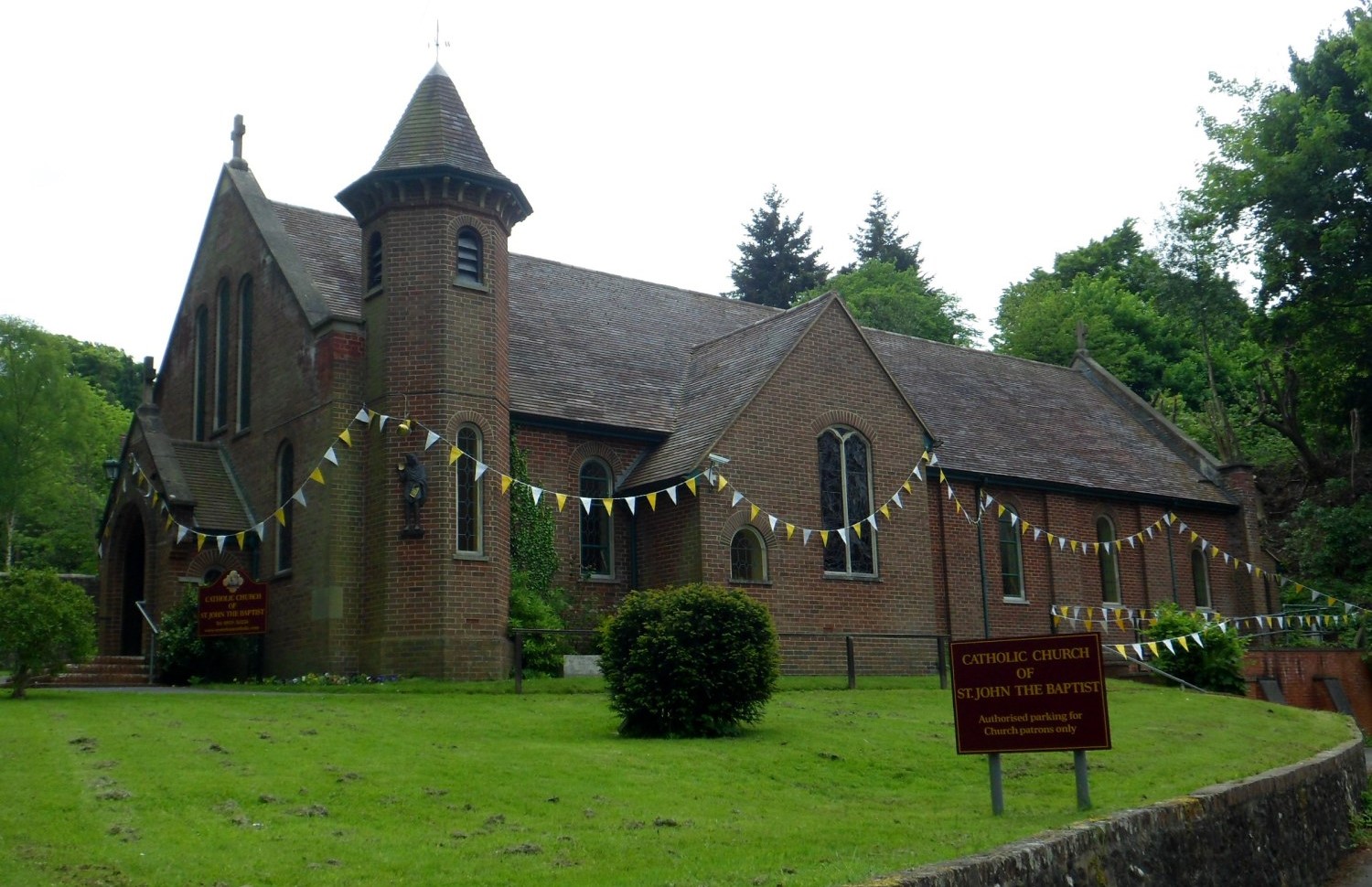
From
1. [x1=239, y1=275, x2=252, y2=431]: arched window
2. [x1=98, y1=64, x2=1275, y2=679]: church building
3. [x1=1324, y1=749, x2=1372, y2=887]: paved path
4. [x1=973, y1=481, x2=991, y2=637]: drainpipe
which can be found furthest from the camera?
[x1=973, y1=481, x2=991, y2=637]: drainpipe

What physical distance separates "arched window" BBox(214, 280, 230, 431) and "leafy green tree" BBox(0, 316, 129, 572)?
28.5m

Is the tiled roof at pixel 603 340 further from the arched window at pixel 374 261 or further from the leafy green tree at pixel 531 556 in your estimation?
the arched window at pixel 374 261

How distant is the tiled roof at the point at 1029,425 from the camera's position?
110 ft

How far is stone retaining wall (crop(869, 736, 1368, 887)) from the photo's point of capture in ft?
28.9

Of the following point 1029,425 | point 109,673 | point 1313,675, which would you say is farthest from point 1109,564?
point 109,673

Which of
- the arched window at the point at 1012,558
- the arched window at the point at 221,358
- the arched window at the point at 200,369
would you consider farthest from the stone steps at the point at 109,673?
the arched window at the point at 1012,558

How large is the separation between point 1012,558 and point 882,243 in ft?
161

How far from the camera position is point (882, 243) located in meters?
79.6

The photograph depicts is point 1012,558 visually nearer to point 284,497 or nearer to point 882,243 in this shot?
point 284,497

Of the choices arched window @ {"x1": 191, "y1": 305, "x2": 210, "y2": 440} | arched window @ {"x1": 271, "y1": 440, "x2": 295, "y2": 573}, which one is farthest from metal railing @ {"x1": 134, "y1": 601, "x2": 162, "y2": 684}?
arched window @ {"x1": 191, "y1": 305, "x2": 210, "y2": 440}

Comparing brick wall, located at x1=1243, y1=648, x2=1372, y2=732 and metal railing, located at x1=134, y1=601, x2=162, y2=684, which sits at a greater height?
metal railing, located at x1=134, y1=601, x2=162, y2=684

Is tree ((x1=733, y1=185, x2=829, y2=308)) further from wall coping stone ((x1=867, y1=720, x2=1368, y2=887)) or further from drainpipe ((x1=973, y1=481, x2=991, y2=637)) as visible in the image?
wall coping stone ((x1=867, y1=720, x2=1368, y2=887))

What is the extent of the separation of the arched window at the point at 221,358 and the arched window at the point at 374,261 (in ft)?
18.7

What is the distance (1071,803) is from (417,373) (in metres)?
14.9
